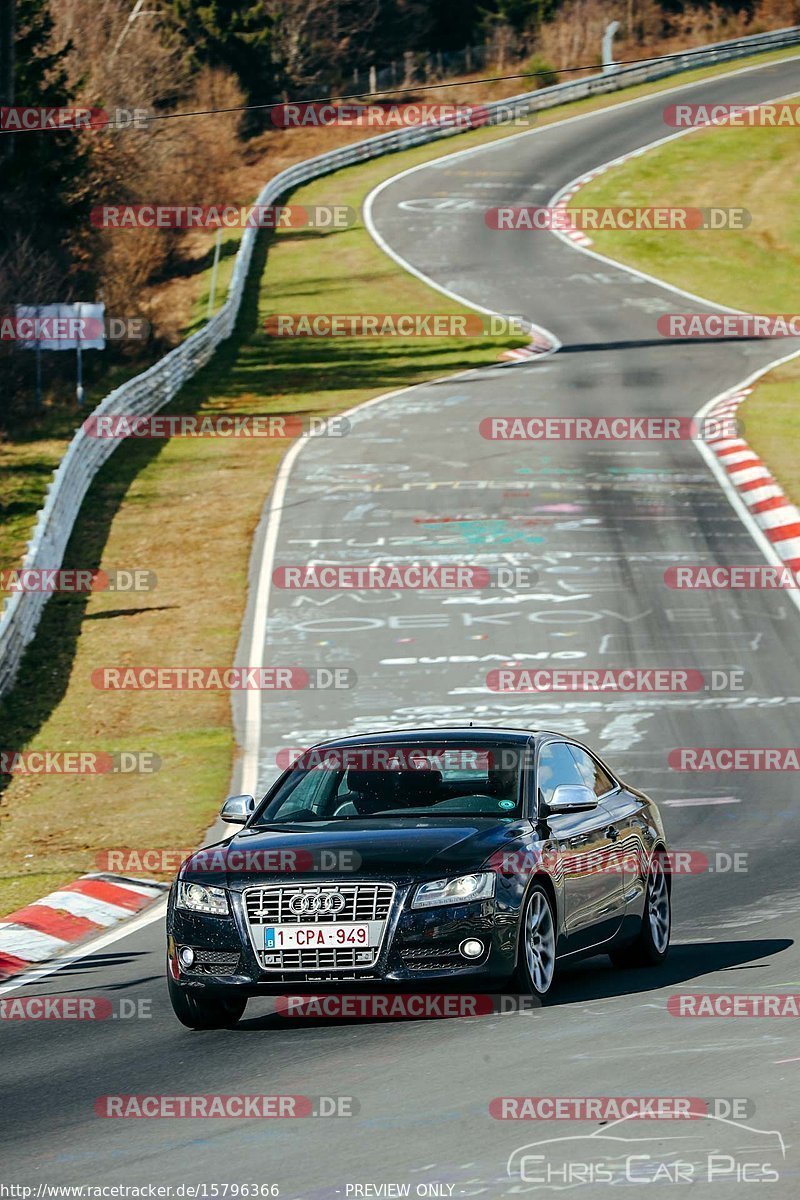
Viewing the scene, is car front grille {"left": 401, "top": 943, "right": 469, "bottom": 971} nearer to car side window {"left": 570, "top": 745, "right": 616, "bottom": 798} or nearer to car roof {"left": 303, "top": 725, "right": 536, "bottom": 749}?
car roof {"left": 303, "top": 725, "right": 536, "bottom": 749}

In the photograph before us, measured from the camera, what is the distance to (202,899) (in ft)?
30.4

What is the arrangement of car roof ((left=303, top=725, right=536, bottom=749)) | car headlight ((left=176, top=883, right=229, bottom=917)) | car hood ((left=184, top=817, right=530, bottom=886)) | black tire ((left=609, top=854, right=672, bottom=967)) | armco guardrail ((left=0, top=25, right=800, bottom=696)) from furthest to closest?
1. armco guardrail ((left=0, top=25, right=800, bottom=696))
2. black tire ((left=609, top=854, right=672, bottom=967))
3. car roof ((left=303, top=725, right=536, bottom=749))
4. car headlight ((left=176, top=883, right=229, bottom=917))
5. car hood ((left=184, top=817, right=530, bottom=886))

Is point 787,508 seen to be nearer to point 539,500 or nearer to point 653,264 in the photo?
point 539,500

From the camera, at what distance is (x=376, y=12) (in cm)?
8838

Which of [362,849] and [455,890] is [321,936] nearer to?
[362,849]

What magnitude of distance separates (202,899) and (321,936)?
69cm

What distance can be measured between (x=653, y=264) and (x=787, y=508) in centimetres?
2789

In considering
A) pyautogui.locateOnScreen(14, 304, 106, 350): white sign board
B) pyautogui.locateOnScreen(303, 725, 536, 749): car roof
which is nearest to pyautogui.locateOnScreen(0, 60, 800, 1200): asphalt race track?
pyautogui.locateOnScreen(303, 725, 536, 749): car roof

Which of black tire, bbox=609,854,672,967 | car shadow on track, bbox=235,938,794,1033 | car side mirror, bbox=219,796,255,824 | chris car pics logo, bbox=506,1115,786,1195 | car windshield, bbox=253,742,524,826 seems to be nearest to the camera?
chris car pics logo, bbox=506,1115,786,1195

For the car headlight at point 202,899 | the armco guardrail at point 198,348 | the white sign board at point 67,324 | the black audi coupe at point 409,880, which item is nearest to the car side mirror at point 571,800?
the black audi coupe at point 409,880

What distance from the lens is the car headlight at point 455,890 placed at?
893 cm

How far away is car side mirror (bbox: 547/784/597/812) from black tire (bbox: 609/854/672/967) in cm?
122

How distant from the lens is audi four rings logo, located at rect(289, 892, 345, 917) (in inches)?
353

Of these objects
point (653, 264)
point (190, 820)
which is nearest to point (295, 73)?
point (653, 264)
